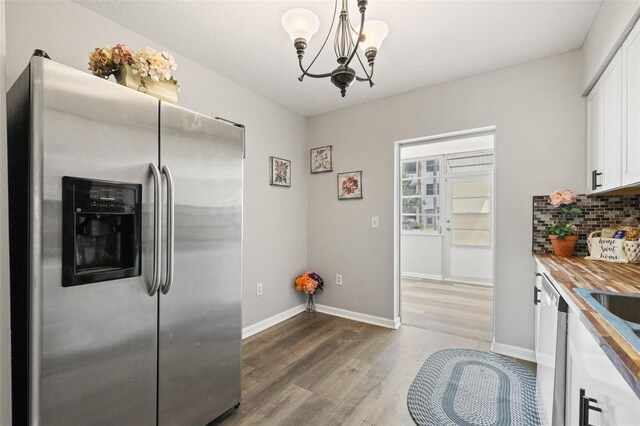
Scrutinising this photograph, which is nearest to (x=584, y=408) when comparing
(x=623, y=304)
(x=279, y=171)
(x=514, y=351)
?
(x=623, y=304)

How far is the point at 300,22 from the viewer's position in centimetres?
136

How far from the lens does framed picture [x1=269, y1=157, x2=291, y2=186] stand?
3.14 m

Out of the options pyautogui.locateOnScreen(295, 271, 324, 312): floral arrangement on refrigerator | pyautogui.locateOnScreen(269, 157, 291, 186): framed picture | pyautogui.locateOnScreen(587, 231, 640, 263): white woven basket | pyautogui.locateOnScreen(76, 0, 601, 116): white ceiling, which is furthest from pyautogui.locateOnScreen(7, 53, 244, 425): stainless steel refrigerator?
pyautogui.locateOnScreen(587, 231, 640, 263): white woven basket

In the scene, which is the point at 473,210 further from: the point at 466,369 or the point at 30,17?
the point at 30,17

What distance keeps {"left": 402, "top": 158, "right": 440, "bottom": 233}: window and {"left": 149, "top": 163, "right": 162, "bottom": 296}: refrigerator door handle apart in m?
4.76

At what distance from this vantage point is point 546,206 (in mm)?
2295

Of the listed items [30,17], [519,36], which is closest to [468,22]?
[519,36]

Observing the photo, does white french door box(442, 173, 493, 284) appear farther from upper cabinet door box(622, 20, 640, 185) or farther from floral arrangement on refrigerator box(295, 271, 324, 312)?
upper cabinet door box(622, 20, 640, 185)

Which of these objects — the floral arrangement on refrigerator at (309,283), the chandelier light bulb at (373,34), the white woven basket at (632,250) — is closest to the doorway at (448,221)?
the floral arrangement on refrigerator at (309,283)

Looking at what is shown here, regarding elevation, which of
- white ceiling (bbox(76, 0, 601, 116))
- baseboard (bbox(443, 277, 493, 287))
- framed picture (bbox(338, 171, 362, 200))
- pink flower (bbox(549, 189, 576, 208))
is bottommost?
baseboard (bbox(443, 277, 493, 287))

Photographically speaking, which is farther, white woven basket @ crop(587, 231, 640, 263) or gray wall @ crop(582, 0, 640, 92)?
white woven basket @ crop(587, 231, 640, 263)

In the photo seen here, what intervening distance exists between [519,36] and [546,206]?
128 cm

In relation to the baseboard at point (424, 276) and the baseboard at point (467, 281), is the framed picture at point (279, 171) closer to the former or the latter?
the baseboard at point (424, 276)

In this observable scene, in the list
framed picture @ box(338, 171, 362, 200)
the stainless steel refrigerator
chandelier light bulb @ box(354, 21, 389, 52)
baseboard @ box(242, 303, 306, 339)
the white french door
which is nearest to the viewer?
the stainless steel refrigerator
